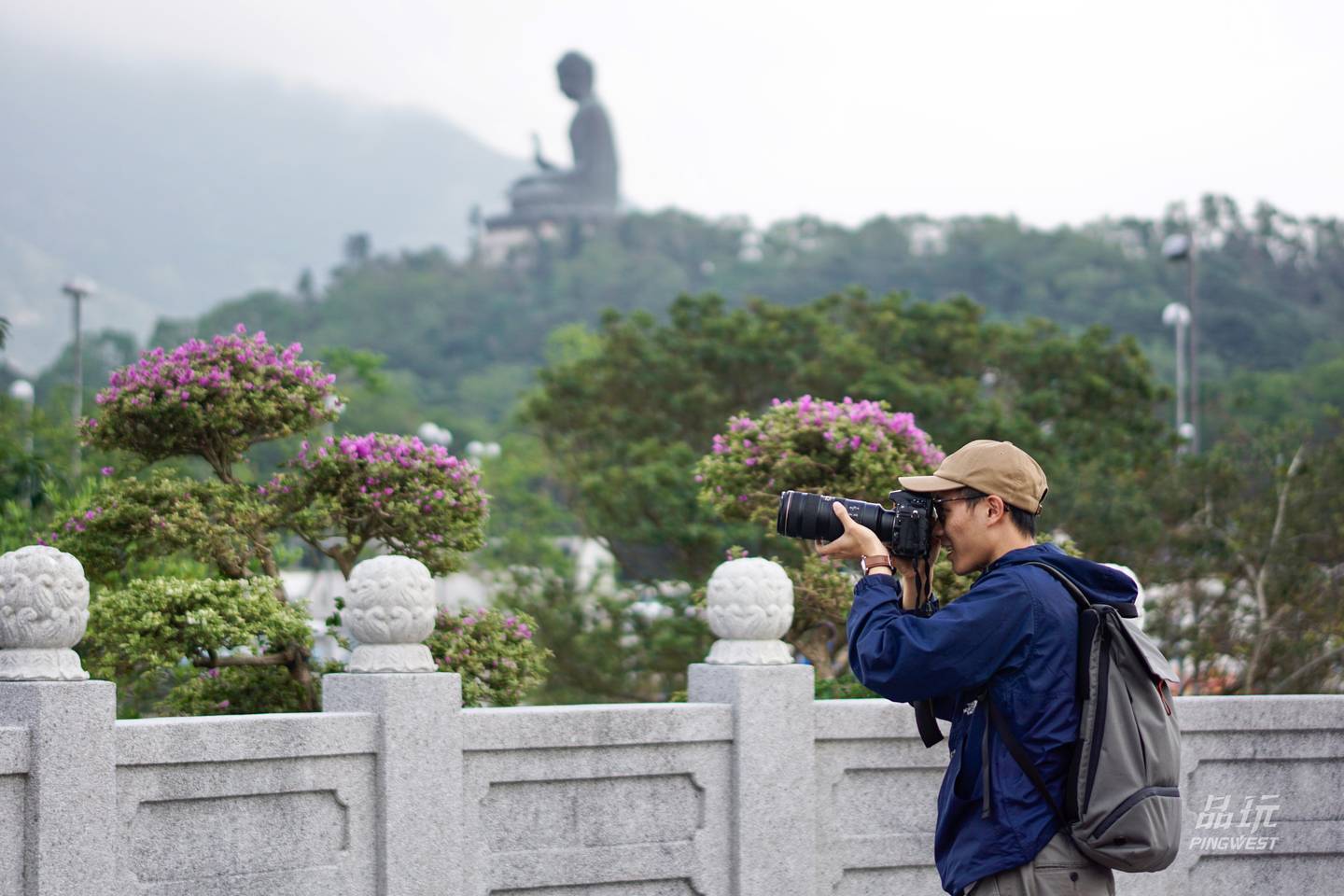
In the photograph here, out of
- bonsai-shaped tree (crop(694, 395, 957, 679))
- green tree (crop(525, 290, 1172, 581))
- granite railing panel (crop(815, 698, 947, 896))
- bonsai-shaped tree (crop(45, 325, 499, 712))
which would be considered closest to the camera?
granite railing panel (crop(815, 698, 947, 896))

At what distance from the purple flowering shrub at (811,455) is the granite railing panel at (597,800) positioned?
2.50 meters

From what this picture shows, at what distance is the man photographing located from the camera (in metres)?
3.31

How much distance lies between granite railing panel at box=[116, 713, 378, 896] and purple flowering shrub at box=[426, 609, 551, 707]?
146 cm

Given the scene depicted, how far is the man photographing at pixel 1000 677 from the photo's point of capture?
3.31m

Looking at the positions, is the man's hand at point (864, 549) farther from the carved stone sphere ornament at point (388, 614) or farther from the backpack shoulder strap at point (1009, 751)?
the carved stone sphere ornament at point (388, 614)

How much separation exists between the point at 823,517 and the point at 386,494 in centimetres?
356

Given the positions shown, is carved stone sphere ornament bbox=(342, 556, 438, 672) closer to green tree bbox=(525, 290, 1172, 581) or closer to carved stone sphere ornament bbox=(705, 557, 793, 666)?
carved stone sphere ornament bbox=(705, 557, 793, 666)

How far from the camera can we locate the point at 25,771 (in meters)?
4.33

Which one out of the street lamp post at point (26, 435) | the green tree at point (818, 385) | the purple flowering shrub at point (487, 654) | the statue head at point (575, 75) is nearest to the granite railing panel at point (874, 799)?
the purple flowering shrub at point (487, 654)

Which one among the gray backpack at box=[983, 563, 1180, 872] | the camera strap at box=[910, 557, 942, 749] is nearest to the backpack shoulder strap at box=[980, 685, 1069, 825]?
the gray backpack at box=[983, 563, 1180, 872]

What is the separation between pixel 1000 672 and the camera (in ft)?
11.1

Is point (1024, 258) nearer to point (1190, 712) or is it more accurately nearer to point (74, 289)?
point (74, 289)

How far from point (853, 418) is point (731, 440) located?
2.19ft

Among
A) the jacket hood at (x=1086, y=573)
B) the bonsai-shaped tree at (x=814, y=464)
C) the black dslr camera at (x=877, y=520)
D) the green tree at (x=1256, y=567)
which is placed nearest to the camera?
the jacket hood at (x=1086, y=573)
